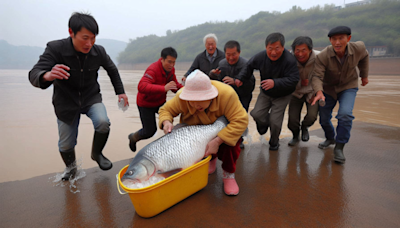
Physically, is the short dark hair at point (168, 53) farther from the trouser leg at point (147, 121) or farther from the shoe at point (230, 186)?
the shoe at point (230, 186)

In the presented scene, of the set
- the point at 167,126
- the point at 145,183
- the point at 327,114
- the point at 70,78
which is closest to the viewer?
the point at 145,183

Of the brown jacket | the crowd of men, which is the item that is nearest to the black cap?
the crowd of men

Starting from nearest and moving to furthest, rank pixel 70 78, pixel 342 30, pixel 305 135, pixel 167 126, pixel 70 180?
pixel 167 126 < pixel 70 78 < pixel 70 180 < pixel 342 30 < pixel 305 135

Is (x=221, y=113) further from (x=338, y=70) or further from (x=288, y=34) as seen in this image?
(x=288, y=34)

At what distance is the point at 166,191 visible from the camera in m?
1.89

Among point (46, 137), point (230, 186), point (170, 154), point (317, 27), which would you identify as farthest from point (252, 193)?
point (317, 27)

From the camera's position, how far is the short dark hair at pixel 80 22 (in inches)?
89.5

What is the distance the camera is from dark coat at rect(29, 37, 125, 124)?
232cm

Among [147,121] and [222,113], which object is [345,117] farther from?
[147,121]

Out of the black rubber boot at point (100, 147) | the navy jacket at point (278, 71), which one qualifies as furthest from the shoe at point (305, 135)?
the black rubber boot at point (100, 147)

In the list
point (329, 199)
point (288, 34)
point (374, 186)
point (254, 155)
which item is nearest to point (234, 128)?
point (329, 199)

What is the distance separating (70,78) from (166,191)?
1.57m

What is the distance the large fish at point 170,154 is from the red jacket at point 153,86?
3.42 ft

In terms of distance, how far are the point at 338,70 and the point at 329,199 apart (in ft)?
5.99
